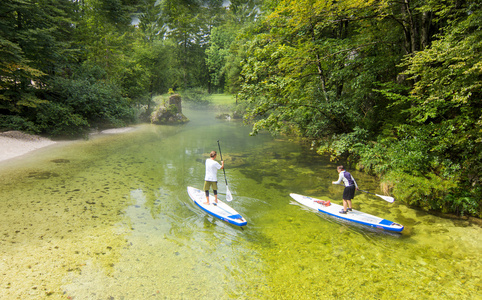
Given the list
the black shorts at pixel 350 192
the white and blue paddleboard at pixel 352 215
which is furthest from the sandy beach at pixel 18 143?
the black shorts at pixel 350 192

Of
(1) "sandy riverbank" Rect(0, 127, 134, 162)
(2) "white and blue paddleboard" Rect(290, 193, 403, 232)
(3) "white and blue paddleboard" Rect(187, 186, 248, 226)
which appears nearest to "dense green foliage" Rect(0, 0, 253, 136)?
(1) "sandy riverbank" Rect(0, 127, 134, 162)

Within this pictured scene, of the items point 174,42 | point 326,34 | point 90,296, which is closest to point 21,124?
point 90,296

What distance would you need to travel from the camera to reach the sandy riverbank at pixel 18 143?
42.0 ft

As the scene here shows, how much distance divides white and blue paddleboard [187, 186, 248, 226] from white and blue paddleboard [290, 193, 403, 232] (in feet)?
9.00

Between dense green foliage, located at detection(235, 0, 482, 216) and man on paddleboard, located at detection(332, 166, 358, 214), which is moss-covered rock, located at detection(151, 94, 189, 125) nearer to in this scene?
dense green foliage, located at detection(235, 0, 482, 216)

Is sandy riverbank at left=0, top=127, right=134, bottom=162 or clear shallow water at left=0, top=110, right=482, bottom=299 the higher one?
sandy riverbank at left=0, top=127, right=134, bottom=162

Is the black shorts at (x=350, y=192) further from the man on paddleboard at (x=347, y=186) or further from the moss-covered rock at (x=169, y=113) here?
the moss-covered rock at (x=169, y=113)

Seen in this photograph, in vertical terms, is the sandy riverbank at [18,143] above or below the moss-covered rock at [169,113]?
below

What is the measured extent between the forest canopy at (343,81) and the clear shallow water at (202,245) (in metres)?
1.75

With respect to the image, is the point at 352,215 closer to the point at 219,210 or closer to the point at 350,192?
the point at 350,192

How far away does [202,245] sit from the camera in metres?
6.07

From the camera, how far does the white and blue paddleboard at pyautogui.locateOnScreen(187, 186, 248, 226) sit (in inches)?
279

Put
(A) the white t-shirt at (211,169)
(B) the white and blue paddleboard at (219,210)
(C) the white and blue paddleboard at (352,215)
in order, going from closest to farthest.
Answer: (C) the white and blue paddleboard at (352,215) < (B) the white and blue paddleboard at (219,210) < (A) the white t-shirt at (211,169)

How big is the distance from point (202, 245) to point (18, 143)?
15375 mm
